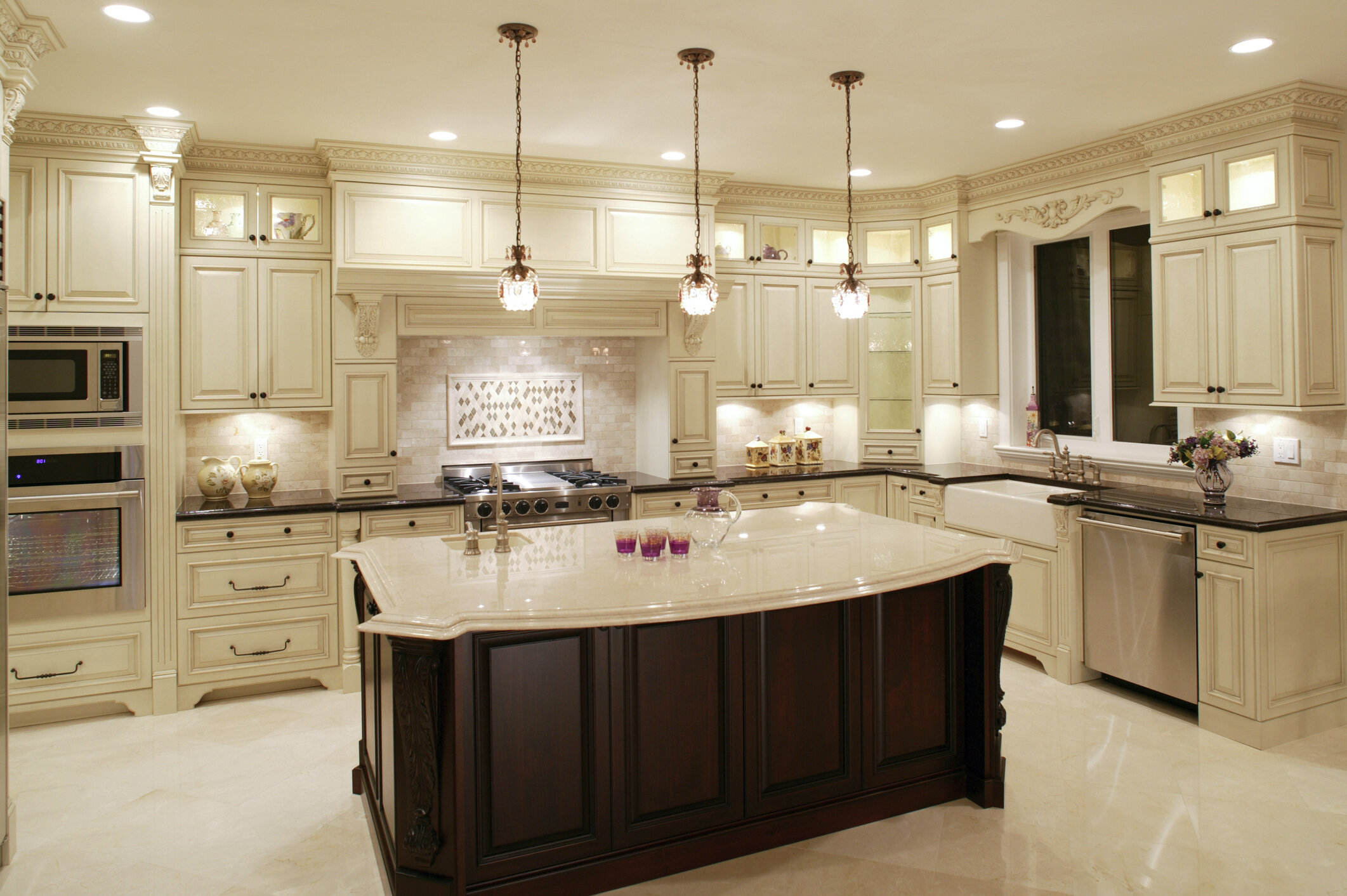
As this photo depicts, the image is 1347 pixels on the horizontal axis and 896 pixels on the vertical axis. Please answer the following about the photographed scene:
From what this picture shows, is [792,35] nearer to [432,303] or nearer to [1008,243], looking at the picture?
[432,303]

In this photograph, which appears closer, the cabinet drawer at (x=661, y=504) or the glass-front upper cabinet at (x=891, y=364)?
the cabinet drawer at (x=661, y=504)

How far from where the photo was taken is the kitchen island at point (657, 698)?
2436 millimetres

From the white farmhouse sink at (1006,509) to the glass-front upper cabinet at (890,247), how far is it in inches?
61.4

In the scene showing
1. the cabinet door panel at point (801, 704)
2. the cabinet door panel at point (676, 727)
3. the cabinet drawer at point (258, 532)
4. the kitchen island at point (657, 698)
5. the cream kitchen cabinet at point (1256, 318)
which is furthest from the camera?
the cabinet drawer at point (258, 532)

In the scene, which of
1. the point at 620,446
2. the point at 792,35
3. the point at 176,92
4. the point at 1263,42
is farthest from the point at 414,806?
the point at 1263,42

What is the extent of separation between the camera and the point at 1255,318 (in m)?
3.98

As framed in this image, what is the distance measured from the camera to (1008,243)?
5.68 meters

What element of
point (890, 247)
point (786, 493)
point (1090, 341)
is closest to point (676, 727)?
point (786, 493)

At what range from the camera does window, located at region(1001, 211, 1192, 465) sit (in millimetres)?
4949

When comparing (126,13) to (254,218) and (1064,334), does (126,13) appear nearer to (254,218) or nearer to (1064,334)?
(254,218)

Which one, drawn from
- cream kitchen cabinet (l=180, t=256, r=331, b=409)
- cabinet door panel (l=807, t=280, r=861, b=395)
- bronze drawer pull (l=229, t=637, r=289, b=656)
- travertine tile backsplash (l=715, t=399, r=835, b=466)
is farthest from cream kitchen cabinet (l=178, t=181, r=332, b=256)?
cabinet door panel (l=807, t=280, r=861, b=395)

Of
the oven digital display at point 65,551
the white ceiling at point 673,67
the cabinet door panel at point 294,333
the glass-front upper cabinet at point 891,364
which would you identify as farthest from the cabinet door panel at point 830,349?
the oven digital display at point 65,551

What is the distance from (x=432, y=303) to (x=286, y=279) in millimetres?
757

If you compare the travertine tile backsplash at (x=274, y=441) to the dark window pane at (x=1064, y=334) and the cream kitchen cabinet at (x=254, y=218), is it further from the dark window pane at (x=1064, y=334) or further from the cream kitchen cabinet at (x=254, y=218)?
the dark window pane at (x=1064, y=334)
